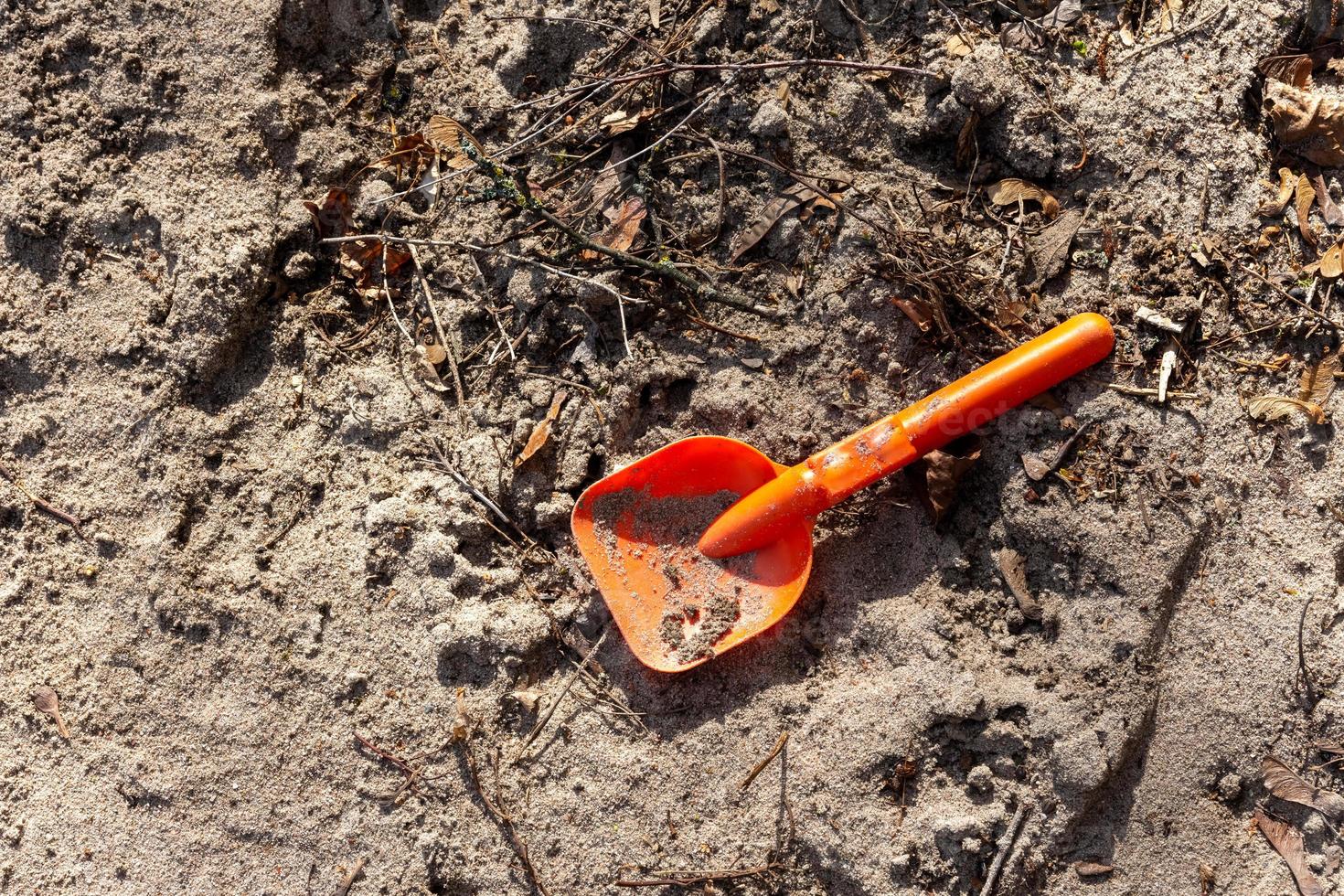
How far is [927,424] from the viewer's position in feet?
7.08

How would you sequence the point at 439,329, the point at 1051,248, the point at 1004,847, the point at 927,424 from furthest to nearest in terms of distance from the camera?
the point at 439,329
the point at 1051,248
the point at 927,424
the point at 1004,847

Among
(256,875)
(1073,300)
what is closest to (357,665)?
(256,875)

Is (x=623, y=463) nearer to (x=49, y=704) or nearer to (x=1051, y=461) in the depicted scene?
(x=1051, y=461)

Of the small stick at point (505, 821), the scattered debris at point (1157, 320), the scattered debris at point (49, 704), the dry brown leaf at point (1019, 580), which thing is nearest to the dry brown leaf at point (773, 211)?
the scattered debris at point (1157, 320)

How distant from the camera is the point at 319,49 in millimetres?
2488

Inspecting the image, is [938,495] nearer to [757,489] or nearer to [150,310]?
[757,489]

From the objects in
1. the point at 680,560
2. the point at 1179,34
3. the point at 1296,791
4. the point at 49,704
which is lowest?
the point at 1296,791

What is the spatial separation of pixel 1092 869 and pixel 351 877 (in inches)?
66.4

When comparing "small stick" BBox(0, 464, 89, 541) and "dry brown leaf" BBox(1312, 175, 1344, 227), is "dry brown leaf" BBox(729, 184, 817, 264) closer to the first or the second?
"dry brown leaf" BBox(1312, 175, 1344, 227)

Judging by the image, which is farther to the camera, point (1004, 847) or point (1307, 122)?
point (1307, 122)

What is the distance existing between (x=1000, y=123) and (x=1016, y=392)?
2.27 ft

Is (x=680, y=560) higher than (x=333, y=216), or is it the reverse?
(x=333, y=216)

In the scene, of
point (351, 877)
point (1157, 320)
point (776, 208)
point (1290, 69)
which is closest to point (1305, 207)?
point (1290, 69)

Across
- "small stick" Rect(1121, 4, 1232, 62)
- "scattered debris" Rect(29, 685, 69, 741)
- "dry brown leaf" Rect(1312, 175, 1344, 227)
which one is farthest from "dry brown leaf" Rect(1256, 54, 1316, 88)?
"scattered debris" Rect(29, 685, 69, 741)
